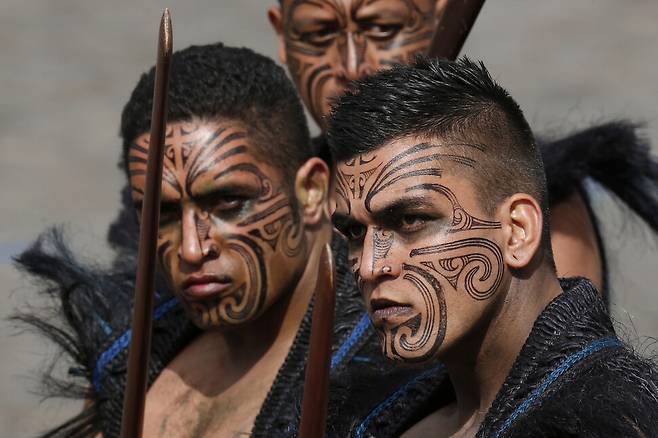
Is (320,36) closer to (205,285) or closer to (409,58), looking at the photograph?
(409,58)

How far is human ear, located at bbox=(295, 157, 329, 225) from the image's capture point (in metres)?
4.59

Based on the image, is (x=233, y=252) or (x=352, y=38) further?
(x=352, y=38)

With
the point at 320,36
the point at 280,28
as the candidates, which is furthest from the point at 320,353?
the point at 280,28

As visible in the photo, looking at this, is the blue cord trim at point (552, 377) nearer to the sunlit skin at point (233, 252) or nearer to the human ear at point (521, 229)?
the human ear at point (521, 229)

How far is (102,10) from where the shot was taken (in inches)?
488

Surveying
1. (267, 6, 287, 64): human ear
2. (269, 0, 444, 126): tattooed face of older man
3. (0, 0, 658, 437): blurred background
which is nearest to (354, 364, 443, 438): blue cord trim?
(269, 0, 444, 126): tattooed face of older man

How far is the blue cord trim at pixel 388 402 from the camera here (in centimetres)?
375

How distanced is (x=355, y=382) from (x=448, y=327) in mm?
492

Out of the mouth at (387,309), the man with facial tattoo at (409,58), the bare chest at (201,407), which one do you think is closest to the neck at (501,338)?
the mouth at (387,309)

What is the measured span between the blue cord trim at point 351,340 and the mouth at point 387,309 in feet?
2.41

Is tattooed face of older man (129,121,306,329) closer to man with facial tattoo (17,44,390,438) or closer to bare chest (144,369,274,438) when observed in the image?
man with facial tattoo (17,44,390,438)

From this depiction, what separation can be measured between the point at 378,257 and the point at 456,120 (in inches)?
11.5

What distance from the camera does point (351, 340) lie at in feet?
14.3

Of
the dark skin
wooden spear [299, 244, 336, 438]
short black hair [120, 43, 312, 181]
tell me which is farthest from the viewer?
the dark skin
